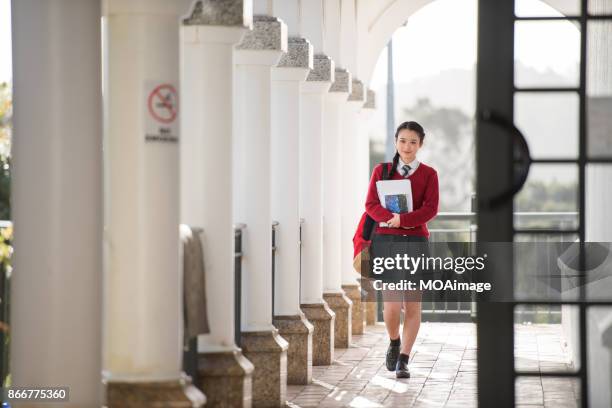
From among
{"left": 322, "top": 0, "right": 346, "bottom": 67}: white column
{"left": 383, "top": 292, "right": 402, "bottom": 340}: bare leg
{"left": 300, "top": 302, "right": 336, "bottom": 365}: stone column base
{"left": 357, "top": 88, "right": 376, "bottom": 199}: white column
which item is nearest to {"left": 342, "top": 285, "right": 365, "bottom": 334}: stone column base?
{"left": 357, "top": 88, "right": 376, "bottom": 199}: white column

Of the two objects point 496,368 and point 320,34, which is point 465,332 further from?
point 496,368

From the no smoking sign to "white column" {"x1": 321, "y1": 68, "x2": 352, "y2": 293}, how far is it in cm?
698

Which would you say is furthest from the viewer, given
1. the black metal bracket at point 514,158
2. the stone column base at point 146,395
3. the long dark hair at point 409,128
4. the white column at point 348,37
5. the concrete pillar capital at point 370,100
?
the concrete pillar capital at point 370,100

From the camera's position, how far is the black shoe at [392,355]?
1059cm

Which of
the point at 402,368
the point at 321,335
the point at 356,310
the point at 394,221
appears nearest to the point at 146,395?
the point at 394,221

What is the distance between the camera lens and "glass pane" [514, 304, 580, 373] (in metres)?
5.25

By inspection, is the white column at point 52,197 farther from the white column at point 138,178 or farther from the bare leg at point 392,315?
the bare leg at point 392,315

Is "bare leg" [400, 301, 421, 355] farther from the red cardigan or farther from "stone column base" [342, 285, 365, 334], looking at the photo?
"stone column base" [342, 285, 365, 334]

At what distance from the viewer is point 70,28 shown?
6.21m

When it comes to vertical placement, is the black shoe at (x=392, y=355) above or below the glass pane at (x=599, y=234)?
below

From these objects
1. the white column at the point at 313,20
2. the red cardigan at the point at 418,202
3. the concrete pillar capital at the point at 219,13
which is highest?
the white column at the point at 313,20

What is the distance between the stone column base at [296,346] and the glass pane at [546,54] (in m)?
5.30

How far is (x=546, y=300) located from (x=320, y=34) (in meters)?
7.27

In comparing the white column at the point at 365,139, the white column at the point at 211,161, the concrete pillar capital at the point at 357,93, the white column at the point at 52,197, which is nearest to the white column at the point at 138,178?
the white column at the point at 52,197
